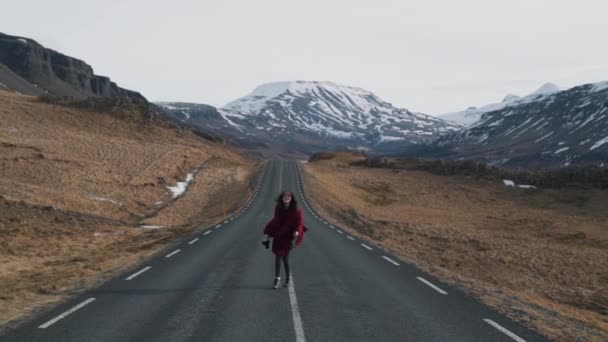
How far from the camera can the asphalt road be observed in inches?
309

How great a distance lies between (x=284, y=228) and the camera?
1094 centimetres

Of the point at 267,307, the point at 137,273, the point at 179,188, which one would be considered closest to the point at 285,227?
the point at 267,307

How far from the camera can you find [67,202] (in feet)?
101

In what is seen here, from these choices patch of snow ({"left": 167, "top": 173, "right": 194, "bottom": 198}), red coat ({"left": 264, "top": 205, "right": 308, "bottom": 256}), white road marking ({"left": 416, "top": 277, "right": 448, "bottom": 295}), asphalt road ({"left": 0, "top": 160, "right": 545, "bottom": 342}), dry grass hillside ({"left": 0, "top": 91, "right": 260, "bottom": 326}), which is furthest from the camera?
patch of snow ({"left": 167, "top": 173, "right": 194, "bottom": 198})

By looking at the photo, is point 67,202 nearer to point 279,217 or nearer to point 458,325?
point 279,217

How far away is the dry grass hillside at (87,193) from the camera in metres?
15.6

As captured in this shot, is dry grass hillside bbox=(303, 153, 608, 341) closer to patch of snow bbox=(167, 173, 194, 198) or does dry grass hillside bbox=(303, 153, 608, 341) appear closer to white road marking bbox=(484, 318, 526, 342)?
white road marking bbox=(484, 318, 526, 342)

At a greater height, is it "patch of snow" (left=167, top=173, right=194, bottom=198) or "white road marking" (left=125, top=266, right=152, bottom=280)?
"patch of snow" (left=167, top=173, right=194, bottom=198)

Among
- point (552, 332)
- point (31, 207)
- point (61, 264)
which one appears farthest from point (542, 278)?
point (31, 207)

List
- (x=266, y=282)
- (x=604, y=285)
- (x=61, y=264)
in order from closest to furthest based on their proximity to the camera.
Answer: (x=266, y=282) → (x=61, y=264) → (x=604, y=285)

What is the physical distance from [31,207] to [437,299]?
2352 centimetres

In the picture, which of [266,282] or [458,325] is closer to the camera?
[458,325]

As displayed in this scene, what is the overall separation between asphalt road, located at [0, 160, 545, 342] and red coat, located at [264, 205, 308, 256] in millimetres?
959

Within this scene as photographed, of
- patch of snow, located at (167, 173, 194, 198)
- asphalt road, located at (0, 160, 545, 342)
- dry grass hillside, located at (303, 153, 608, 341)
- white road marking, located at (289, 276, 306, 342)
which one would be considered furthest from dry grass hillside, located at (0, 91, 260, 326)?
dry grass hillside, located at (303, 153, 608, 341)
